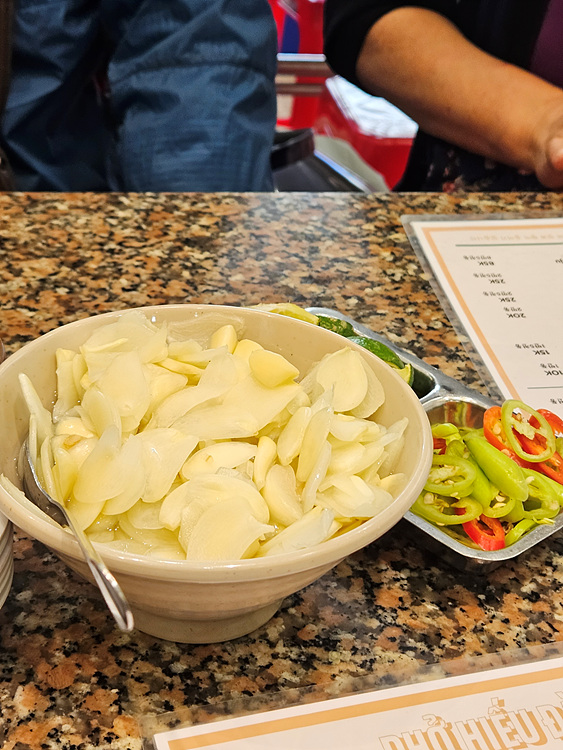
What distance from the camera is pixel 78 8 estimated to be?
132 cm

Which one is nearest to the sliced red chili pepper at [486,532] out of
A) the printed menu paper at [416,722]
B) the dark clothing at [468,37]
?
the printed menu paper at [416,722]

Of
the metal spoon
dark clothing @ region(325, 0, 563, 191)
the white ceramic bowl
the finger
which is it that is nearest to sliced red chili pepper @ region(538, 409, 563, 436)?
the white ceramic bowl

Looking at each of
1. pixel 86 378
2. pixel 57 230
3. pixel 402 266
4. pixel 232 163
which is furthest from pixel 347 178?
pixel 86 378

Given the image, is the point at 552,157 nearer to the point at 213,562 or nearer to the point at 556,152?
the point at 556,152

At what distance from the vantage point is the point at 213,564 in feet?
1.22

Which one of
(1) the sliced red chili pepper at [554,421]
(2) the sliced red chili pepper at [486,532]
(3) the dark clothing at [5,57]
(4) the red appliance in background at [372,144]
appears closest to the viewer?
(2) the sliced red chili pepper at [486,532]

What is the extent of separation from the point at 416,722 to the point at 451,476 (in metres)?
0.21

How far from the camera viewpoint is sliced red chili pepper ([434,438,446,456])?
2.03ft

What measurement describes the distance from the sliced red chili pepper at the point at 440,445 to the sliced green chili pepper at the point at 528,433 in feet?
0.19

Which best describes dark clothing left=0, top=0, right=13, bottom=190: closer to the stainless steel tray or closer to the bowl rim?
the stainless steel tray

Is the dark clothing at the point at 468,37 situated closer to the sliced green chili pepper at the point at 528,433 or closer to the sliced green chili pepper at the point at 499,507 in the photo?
the sliced green chili pepper at the point at 528,433

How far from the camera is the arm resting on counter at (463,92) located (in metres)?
1.23

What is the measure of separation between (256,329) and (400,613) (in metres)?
0.25

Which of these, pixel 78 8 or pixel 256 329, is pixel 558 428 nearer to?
pixel 256 329
